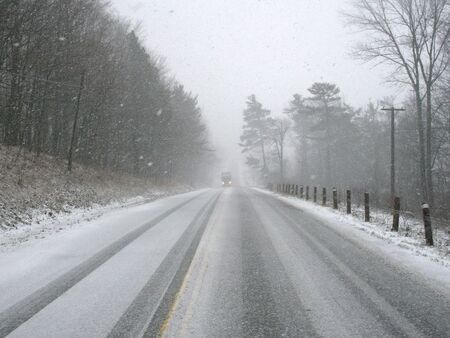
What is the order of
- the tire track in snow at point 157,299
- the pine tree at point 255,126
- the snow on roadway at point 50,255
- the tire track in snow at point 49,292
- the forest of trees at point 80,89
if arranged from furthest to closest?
the pine tree at point 255,126
the forest of trees at point 80,89
the snow on roadway at point 50,255
the tire track in snow at point 49,292
the tire track in snow at point 157,299

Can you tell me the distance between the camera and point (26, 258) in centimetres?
728

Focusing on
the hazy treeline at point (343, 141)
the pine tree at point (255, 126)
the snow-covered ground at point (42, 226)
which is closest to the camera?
the snow-covered ground at point (42, 226)

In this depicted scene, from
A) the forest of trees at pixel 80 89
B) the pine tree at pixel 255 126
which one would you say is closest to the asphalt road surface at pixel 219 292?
the forest of trees at pixel 80 89

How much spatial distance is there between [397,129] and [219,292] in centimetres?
4510

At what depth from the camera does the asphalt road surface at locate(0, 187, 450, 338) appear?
4141 mm

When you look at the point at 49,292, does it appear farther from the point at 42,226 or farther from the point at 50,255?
the point at 42,226

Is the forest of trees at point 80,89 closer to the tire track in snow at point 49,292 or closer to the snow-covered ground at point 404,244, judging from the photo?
the tire track in snow at point 49,292

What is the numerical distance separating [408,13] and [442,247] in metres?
20.9

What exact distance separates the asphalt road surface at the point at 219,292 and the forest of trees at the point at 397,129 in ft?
42.9

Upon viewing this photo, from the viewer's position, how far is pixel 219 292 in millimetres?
5254

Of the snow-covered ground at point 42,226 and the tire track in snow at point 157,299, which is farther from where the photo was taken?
the snow-covered ground at point 42,226

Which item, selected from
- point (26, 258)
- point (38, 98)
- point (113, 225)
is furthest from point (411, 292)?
point (38, 98)

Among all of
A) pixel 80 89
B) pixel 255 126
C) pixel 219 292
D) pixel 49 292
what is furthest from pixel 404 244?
pixel 255 126

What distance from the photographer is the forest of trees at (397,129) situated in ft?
77.6
